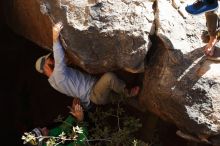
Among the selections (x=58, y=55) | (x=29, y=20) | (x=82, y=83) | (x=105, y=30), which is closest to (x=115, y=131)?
(x=82, y=83)

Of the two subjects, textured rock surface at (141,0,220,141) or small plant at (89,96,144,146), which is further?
small plant at (89,96,144,146)

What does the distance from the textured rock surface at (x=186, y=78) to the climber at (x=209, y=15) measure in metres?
0.12

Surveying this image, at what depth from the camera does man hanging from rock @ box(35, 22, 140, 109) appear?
487cm

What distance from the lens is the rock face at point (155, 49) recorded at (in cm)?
445

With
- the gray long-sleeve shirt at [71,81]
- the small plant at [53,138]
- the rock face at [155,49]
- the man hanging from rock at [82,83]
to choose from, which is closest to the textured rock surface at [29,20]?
the rock face at [155,49]

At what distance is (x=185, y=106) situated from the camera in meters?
4.46

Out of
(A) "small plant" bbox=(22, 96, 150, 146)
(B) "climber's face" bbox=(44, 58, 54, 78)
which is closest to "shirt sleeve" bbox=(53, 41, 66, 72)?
(B) "climber's face" bbox=(44, 58, 54, 78)

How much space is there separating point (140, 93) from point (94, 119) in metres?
0.68

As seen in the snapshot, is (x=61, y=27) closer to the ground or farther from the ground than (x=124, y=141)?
farther from the ground

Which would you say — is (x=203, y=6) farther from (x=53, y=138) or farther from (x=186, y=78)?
(x=53, y=138)

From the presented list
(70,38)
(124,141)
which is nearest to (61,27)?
(70,38)

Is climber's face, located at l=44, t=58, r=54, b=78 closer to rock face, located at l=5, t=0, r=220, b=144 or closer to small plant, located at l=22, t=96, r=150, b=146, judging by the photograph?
rock face, located at l=5, t=0, r=220, b=144

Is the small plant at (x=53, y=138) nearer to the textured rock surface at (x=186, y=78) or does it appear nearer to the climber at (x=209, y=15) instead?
the textured rock surface at (x=186, y=78)

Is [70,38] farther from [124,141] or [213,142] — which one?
[213,142]
